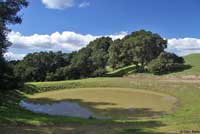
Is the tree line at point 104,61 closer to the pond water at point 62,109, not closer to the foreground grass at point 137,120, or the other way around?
the foreground grass at point 137,120

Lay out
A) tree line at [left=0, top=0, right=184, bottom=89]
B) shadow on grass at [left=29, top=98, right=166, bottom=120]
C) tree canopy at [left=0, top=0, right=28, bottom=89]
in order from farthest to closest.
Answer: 1. tree line at [left=0, top=0, right=184, bottom=89]
2. shadow on grass at [left=29, top=98, right=166, bottom=120]
3. tree canopy at [left=0, top=0, right=28, bottom=89]

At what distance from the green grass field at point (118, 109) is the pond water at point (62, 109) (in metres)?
1.20

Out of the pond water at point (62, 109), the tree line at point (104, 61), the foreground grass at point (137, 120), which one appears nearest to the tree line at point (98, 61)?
the tree line at point (104, 61)

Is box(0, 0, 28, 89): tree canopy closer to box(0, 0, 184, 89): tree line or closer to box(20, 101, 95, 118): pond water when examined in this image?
box(20, 101, 95, 118): pond water

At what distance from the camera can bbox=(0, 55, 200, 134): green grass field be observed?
54.4 feet

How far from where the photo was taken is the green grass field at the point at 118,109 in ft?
54.4

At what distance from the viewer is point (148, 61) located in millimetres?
76750

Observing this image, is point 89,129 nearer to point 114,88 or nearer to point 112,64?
point 114,88

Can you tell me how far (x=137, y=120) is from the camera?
23.4m

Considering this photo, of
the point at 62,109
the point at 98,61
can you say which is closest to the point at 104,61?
the point at 98,61

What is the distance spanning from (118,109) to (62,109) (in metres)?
6.02

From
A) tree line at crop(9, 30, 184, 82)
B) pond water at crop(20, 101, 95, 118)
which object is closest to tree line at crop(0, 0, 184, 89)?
tree line at crop(9, 30, 184, 82)

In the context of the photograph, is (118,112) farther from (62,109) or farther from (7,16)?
(7,16)

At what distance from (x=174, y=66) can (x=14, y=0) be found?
179 feet
